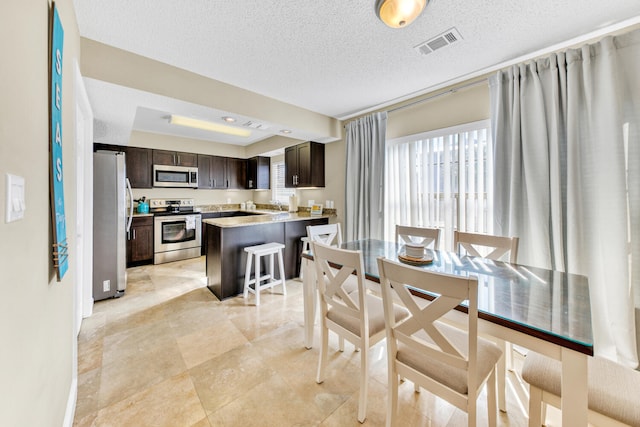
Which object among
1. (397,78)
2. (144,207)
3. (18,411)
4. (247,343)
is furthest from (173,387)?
(144,207)

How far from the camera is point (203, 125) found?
4.38 m

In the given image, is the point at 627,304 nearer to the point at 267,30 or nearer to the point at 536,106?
the point at 536,106

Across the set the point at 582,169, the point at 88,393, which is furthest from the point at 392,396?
the point at 582,169

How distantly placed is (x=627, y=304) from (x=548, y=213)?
75 cm

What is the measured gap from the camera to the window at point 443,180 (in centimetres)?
248

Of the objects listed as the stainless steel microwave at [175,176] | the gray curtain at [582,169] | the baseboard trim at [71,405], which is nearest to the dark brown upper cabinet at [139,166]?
the stainless steel microwave at [175,176]

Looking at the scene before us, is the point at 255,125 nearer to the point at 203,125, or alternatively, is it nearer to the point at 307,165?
the point at 307,165

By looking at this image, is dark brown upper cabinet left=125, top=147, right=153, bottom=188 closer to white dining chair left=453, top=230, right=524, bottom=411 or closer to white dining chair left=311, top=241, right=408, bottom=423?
white dining chair left=311, top=241, right=408, bottom=423

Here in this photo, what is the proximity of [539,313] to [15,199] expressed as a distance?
1880 millimetres

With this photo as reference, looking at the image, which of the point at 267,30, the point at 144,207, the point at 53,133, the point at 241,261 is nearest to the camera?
the point at 53,133

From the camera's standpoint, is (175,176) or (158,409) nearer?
(158,409)

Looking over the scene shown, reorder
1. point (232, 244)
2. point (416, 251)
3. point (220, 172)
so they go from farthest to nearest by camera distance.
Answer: point (220, 172) < point (232, 244) < point (416, 251)

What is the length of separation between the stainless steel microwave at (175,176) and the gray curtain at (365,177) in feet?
11.1

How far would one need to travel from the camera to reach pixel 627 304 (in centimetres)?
170
